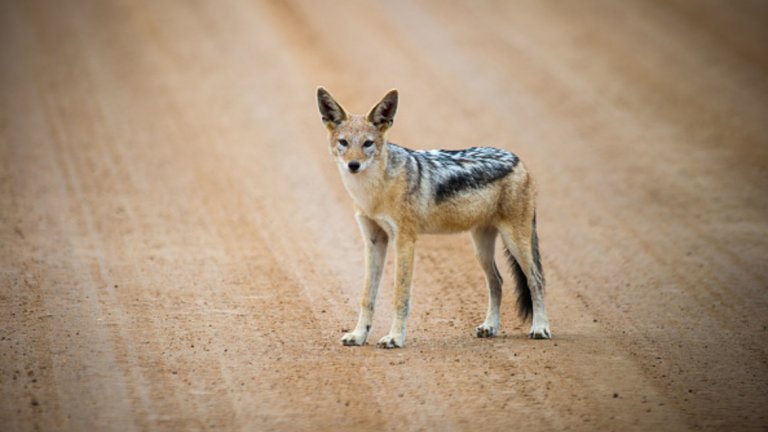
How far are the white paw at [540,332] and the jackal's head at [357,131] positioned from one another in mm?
2493

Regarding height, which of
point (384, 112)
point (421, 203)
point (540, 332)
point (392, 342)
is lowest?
point (392, 342)

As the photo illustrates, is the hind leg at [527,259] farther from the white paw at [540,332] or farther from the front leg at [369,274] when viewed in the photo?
the front leg at [369,274]

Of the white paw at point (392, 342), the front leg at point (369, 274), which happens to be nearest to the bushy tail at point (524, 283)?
the front leg at point (369, 274)

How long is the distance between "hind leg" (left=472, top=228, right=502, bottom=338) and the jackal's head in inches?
65.8

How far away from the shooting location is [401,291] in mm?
9008

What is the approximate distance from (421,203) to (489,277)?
1.34 metres

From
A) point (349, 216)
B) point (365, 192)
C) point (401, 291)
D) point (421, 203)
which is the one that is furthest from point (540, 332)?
point (349, 216)

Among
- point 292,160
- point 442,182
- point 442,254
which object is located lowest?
point 292,160

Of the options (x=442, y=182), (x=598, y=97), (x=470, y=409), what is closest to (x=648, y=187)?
(x=598, y=97)

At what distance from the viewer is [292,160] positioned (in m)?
18.4

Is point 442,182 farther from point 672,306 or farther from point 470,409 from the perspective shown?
point 672,306

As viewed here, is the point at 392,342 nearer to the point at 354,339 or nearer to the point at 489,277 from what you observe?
the point at 354,339

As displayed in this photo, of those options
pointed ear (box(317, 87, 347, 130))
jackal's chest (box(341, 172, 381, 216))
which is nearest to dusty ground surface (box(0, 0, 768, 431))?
jackal's chest (box(341, 172, 381, 216))

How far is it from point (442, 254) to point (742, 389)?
248 inches
